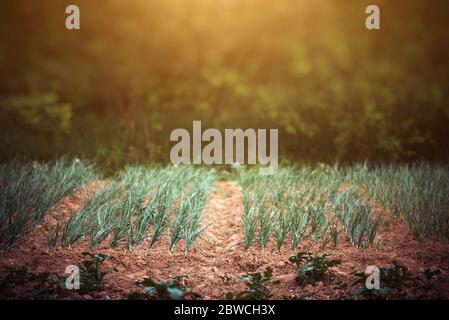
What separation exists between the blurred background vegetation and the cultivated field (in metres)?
1.18

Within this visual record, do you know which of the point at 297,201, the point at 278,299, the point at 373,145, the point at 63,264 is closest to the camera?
the point at 278,299

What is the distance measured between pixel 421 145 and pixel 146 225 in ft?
14.4

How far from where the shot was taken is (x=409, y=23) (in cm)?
575

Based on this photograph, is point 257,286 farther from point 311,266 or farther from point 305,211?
point 305,211

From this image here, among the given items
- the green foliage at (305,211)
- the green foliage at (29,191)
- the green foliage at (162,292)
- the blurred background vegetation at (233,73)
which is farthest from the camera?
the blurred background vegetation at (233,73)

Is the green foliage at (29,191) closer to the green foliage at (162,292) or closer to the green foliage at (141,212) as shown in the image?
the green foliage at (141,212)

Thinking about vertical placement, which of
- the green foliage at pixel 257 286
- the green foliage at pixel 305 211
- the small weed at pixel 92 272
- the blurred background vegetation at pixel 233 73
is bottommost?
the green foliage at pixel 257 286

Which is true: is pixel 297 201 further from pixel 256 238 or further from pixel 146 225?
pixel 146 225

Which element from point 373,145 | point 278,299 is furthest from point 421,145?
point 278,299

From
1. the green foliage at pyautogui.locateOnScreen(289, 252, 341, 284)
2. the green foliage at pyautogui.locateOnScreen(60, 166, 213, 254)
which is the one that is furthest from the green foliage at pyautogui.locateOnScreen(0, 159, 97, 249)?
the green foliage at pyautogui.locateOnScreen(289, 252, 341, 284)

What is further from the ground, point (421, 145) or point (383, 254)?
point (421, 145)

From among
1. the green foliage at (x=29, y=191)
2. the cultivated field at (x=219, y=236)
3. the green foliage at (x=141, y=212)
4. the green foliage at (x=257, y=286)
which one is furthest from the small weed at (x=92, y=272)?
the green foliage at (x=257, y=286)

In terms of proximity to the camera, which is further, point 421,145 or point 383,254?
point 421,145

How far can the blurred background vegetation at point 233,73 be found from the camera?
192 inches
